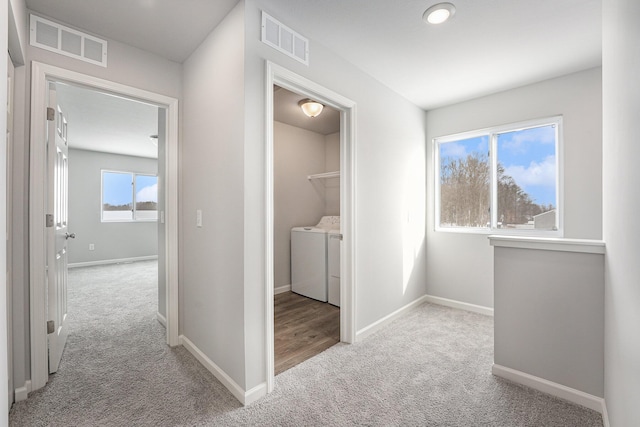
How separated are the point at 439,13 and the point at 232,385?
2.85 metres

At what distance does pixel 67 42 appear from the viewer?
1996 mm

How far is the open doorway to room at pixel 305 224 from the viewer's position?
3.15 m

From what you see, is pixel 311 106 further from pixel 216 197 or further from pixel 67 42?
pixel 67 42

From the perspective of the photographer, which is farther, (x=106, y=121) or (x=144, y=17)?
(x=106, y=121)

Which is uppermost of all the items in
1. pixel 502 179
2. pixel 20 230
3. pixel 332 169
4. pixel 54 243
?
pixel 332 169

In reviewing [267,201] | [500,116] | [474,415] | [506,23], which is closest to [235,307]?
[267,201]

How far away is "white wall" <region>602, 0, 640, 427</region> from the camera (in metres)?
1.02

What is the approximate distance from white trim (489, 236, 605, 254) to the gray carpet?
96cm

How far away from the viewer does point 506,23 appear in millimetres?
2057

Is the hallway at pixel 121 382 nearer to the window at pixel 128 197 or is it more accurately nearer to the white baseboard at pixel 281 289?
the white baseboard at pixel 281 289

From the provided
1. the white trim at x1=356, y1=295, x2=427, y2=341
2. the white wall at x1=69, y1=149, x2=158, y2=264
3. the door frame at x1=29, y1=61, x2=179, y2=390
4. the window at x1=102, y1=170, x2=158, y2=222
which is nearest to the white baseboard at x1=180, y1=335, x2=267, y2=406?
the door frame at x1=29, y1=61, x2=179, y2=390

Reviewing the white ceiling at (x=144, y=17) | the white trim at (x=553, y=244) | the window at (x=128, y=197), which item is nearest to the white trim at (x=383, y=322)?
the white trim at (x=553, y=244)

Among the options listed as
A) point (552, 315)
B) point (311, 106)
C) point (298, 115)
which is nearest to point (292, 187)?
point (298, 115)

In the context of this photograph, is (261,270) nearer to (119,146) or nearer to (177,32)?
(177,32)
